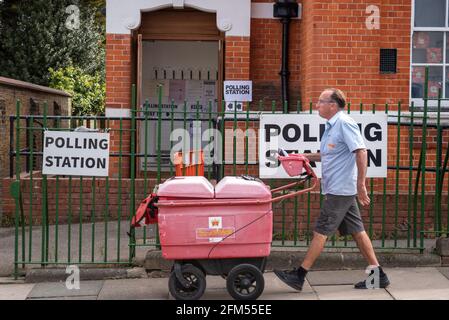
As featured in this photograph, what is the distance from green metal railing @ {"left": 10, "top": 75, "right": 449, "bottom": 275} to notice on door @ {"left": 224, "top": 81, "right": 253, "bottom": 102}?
1.32ft

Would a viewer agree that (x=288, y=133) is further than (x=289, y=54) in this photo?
No

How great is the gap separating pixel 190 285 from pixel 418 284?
227cm

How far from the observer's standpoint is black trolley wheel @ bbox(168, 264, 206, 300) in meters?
6.89

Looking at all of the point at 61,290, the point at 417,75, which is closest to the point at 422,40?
the point at 417,75

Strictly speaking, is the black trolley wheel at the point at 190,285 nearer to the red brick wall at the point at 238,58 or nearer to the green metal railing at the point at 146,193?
the green metal railing at the point at 146,193

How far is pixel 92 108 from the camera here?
2358 centimetres

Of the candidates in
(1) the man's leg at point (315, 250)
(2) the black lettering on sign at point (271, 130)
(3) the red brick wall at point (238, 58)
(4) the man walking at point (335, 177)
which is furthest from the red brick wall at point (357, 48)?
(1) the man's leg at point (315, 250)

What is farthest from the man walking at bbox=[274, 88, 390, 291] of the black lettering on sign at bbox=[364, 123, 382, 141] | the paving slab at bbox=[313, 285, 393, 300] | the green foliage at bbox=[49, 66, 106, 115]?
the green foliage at bbox=[49, 66, 106, 115]

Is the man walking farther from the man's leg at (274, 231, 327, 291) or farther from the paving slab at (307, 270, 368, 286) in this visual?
the paving slab at (307, 270, 368, 286)

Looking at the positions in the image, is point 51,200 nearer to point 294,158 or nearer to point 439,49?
point 294,158

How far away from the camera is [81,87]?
2247 centimetres

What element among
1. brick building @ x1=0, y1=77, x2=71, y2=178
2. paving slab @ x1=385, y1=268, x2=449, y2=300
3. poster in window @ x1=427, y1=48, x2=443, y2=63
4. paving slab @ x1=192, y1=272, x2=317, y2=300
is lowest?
paving slab @ x1=192, y1=272, x2=317, y2=300

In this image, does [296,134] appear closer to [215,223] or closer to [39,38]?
[215,223]

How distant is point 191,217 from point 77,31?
16.9m
